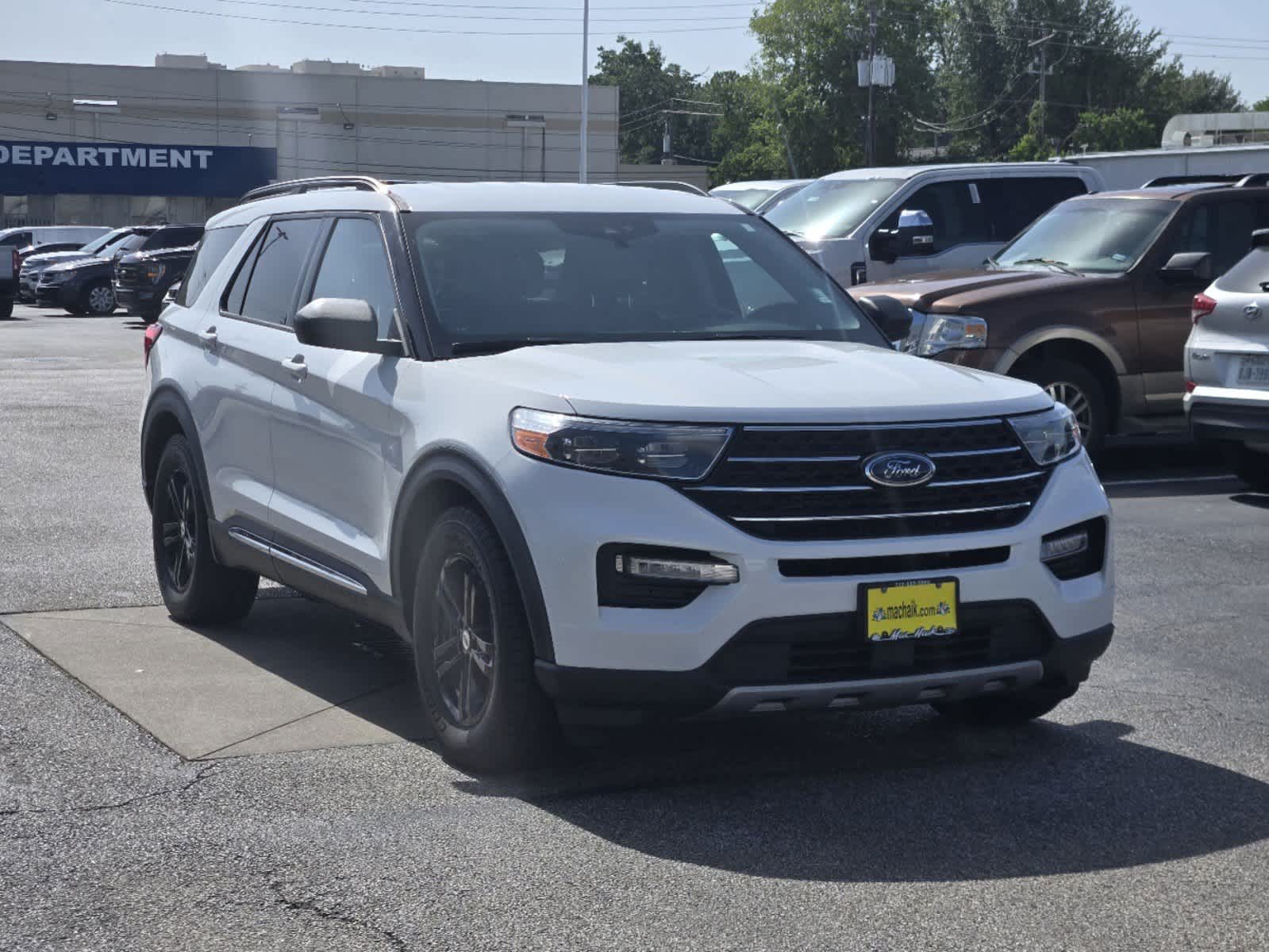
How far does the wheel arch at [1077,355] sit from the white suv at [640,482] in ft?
18.1

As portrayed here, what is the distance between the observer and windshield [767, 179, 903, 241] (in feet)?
54.0

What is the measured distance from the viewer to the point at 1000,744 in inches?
229

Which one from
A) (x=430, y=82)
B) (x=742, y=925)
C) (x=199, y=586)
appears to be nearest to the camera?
(x=742, y=925)

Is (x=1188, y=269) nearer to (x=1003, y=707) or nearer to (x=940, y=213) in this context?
(x=940, y=213)

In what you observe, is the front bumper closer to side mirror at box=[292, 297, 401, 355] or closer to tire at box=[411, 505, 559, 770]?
tire at box=[411, 505, 559, 770]

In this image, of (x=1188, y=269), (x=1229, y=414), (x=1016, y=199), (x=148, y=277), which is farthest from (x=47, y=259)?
(x=1229, y=414)

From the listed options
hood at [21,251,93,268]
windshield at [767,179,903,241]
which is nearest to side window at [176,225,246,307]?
windshield at [767,179,903,241]

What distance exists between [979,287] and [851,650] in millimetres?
7681

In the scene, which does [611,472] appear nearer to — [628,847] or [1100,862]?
[628,847]

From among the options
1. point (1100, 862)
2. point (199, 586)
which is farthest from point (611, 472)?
point (199, 586)

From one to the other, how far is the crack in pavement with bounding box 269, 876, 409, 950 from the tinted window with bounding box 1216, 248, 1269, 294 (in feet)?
27.3

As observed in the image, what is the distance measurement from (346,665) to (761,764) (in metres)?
2.01

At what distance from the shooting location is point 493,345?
19.1ft

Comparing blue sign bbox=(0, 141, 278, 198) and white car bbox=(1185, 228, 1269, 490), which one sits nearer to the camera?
white car bbox=(1185, 228, 1269, 490)
